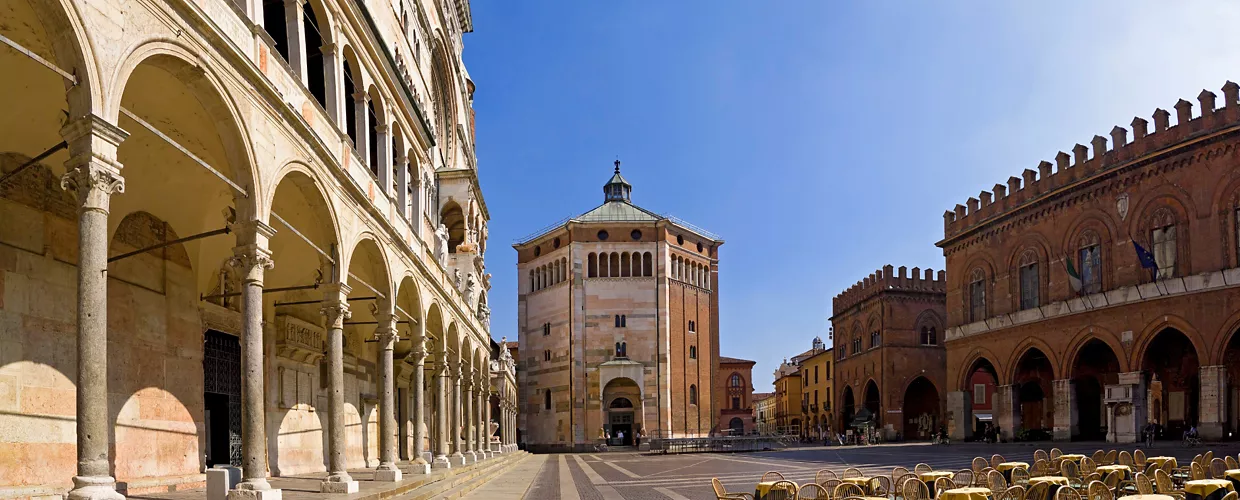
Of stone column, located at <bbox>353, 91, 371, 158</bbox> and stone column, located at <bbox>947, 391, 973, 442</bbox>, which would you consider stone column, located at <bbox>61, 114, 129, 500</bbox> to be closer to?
stone column, located at <bbox>353, 91, 371, 158</bbox>

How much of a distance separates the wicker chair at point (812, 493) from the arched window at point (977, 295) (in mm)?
37205

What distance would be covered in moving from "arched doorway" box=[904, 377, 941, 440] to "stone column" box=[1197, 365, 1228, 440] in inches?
1086

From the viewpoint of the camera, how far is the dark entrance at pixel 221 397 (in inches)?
612

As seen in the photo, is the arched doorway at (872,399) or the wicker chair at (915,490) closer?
the wicker chair at (915,490)

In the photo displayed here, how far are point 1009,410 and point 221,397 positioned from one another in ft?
118

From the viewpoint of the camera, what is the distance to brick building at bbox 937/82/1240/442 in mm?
32062

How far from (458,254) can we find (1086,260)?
24.7 meters

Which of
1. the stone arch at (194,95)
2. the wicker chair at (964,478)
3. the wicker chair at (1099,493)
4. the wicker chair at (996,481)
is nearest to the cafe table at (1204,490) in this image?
the wicker chair at (1099,493)

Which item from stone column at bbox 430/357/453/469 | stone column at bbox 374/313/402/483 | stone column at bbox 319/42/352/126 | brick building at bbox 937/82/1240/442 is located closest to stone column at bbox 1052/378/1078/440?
brick building at bbox 937/82/1240/442

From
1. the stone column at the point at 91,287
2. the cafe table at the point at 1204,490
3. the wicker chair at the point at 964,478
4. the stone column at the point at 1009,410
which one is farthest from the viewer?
the stone column at the point at 1009,410

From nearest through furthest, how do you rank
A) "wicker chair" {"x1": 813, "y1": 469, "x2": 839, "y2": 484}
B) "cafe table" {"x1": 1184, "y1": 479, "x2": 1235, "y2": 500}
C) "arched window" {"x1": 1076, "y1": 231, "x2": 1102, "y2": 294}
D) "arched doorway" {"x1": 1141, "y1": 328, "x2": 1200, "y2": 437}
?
Answer: "cafe table" {"x1": 1184, "y1": 479, "x2": 1235, "y2": 500}
"wicker chair" {"x1": 813, "y1": 469, "x2": 839, "y2": 484}
"arched doorway" {"x1": 1141, "y1": 328, "x2": 1200, "y2": 437}
"arched window" {"x1": 1076, "y1": 231, "x2": 1102, "y2": 294}

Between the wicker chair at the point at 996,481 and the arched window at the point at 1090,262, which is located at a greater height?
the arched window at the point at 1090,262

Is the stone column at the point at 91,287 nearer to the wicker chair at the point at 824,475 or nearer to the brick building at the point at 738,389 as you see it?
the wicker chair at the point at 824,475

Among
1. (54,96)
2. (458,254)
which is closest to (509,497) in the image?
(54,96)
